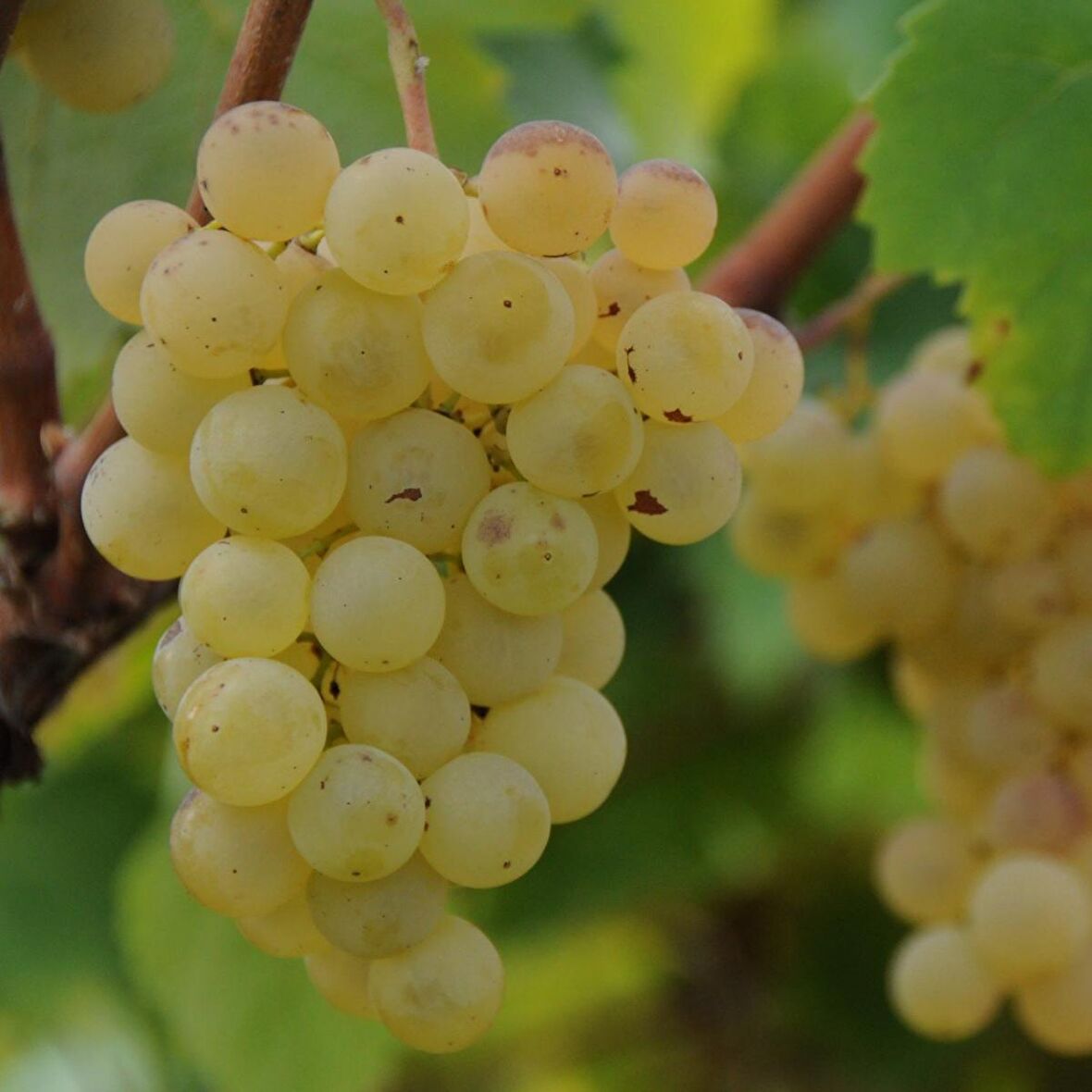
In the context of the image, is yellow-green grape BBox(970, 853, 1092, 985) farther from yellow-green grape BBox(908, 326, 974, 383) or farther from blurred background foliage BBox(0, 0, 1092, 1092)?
blurred background foliage BBox(0, 0, 1092, 1092)

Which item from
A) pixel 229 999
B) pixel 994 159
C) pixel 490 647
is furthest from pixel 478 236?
pixel 229 999

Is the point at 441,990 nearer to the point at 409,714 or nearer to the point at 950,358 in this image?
the point at 409,714

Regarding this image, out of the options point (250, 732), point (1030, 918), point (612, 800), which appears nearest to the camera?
point (250, 732)

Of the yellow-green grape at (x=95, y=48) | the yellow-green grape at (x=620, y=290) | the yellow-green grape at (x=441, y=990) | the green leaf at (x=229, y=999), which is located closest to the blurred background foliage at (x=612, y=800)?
the green leaf at (x=229, y=999)

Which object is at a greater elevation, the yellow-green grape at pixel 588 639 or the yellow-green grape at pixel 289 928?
the yellow-green grape at pixel 588 639

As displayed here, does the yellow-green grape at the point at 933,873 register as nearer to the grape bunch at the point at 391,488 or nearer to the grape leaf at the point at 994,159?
the grape leaf at the point at 994,159

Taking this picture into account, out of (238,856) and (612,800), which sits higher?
(238,856)

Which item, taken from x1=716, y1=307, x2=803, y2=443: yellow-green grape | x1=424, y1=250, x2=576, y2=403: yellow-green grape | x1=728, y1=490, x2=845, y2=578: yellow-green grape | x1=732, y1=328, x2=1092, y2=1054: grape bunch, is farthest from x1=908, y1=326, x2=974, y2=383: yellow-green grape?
x1=424, y1=250, x2=576, y2=403: yellow-green grape

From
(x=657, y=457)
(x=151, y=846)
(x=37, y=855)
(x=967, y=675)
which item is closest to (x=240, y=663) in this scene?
(x=657, y=457)
